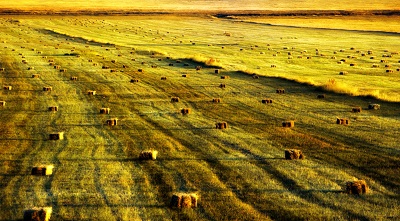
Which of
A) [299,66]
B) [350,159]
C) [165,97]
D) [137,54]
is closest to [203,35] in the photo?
[137,54]

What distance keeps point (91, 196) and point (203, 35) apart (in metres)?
86.2

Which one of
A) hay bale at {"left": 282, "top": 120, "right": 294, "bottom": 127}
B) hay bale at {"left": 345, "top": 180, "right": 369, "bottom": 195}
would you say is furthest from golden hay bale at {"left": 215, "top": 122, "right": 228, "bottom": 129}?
hay bale at {"left": 345, "top": 180, "right": 369, "bottom": 195}

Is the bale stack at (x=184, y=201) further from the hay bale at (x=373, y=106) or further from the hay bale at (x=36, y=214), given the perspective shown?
the hay bale at (x=373, y=106)

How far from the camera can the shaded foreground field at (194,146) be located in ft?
41.3

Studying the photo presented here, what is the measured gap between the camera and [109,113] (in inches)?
1003

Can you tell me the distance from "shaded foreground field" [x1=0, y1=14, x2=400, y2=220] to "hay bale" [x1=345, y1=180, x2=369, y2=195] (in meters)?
0.17

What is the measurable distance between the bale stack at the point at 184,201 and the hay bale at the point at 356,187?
3487mm

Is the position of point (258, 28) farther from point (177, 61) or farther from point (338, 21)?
point (177, 61)

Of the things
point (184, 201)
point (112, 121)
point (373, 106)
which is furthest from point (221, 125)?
point (184, 201)

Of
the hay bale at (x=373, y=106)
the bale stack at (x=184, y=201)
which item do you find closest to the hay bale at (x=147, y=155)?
the bale stack at (x=184, y=201)

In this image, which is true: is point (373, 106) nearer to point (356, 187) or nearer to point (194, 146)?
point (194, 146)

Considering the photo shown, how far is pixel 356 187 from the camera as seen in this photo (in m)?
13.2

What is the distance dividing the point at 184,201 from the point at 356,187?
3.87 metres

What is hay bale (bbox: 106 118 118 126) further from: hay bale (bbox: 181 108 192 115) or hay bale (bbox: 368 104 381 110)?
hay bale (bbox: 368 104 381 110)
